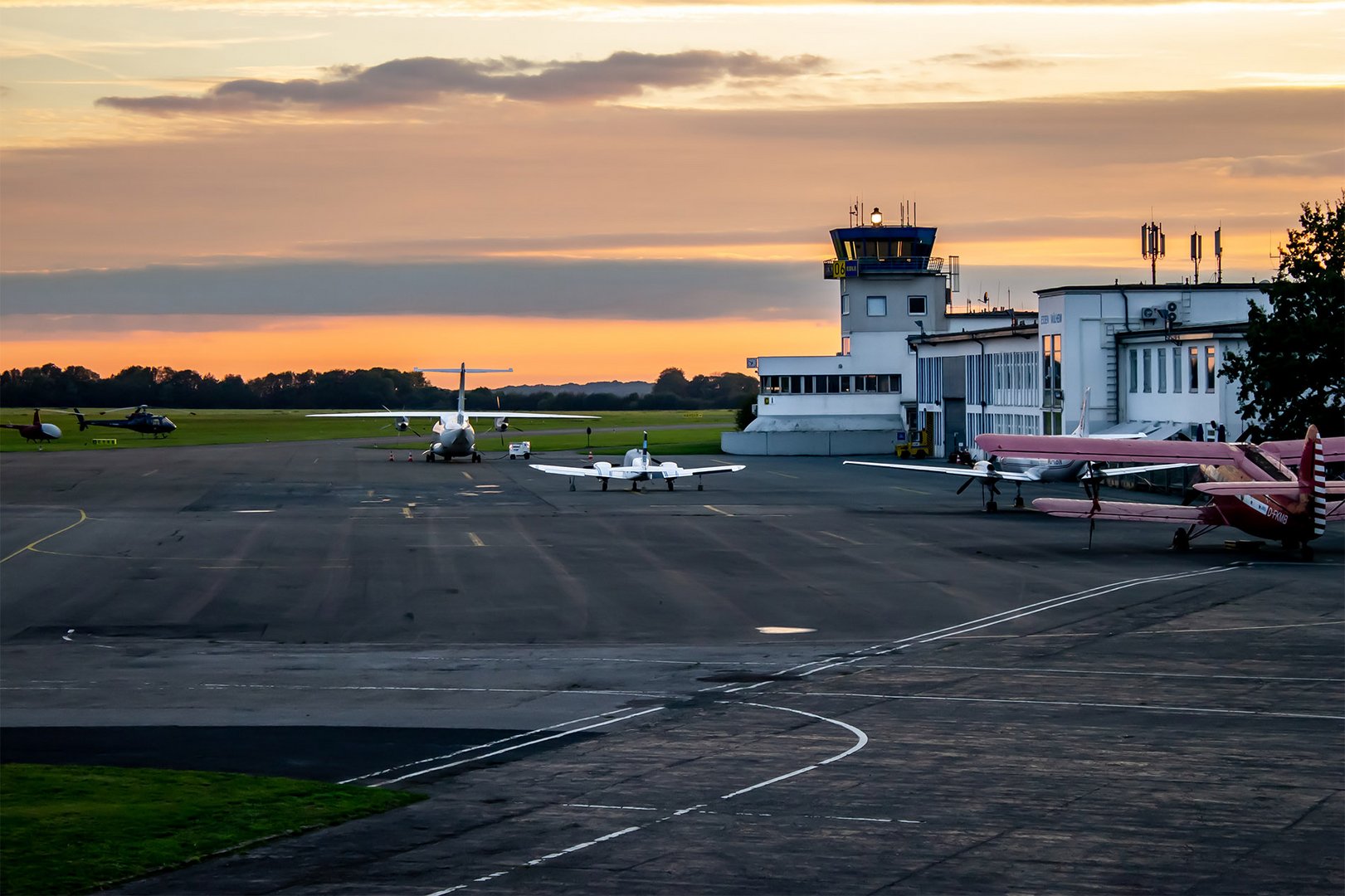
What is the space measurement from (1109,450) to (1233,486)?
4635mm

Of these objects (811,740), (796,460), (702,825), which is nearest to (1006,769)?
(811,740)

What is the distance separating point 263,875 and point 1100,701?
1489 centimetres

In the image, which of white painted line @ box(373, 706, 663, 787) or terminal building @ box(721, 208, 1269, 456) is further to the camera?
terminal building @ box(721, 208, 1269, 456)

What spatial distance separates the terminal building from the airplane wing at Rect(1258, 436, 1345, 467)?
20487mm

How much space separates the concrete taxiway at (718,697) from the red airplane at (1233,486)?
1220mm

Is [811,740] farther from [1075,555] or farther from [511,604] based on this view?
[1075,555]

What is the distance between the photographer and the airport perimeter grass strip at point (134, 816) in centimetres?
1527

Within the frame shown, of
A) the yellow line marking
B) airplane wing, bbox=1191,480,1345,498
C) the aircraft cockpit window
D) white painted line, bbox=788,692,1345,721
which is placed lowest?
white painted line, bbox=788,692,1345,721

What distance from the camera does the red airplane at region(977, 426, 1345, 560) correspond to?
4316cm

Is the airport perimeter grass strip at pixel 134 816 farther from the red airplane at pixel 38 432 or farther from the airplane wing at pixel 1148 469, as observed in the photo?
the red airplane at pixel 38 432

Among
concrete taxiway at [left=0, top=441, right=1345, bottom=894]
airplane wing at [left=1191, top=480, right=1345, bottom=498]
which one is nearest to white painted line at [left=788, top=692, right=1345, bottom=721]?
concrete taxiway at [left=0, top=441, right=1345, bottom=894]

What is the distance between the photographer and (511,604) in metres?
36.6

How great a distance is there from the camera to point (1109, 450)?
4634 cm

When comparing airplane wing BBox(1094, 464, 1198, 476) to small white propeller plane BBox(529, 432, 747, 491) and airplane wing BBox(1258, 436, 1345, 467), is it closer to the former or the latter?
airplane wing BBox(1258, 436, 1345, 467)
